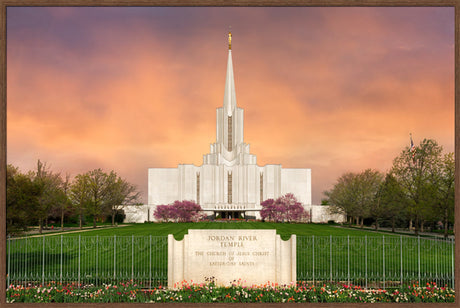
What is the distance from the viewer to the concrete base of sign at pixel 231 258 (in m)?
11.7

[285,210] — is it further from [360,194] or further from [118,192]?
[118,192]

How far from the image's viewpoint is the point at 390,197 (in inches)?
1598

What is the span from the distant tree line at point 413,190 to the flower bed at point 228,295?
21.1 m

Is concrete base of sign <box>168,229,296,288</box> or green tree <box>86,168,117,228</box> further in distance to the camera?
green tree <box>86,168,117,228</box>

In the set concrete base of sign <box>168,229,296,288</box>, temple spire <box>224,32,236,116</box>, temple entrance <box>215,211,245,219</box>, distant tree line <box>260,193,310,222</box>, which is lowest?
temple entrance <box>215,211,245,219</box>

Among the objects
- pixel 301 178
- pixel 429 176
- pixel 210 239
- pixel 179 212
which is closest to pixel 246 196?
pixel 301 178

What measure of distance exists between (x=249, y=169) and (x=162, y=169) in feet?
68.9

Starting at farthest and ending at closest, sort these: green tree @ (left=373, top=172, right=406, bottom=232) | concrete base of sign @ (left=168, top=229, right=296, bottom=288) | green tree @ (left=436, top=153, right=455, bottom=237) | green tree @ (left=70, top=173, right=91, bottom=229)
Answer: green tree @ (left=70, top=173, right=91, bottom=229) → green tree @ (left=373, top=172, right=406, bottom=232) → green tree @ (left=436, top=153, right=455, bottom=237) → concrete base of sign @ (left=168, top=229, right=296, bottom=288)

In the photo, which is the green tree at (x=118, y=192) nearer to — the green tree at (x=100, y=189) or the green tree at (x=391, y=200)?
the green tree at (x=100, y=189)

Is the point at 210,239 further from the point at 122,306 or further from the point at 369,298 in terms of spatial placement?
the point at 369,298

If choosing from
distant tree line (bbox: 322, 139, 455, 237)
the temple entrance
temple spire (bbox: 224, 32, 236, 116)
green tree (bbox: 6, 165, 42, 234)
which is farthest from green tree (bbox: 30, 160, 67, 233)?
temple spire (bbox: 224, 32, 236, 116)

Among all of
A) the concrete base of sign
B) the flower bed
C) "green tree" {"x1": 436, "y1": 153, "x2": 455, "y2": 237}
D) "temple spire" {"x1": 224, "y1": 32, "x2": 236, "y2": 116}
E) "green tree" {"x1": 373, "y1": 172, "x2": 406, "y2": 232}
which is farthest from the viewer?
"temple spire" {"x1": 224, "y1": 32, "x2": 236, "y2": 116}

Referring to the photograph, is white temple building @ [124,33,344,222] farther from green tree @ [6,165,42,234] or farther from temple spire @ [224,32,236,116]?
green tree @ [6,165,42,234]

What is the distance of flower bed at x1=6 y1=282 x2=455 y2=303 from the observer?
10.4m
